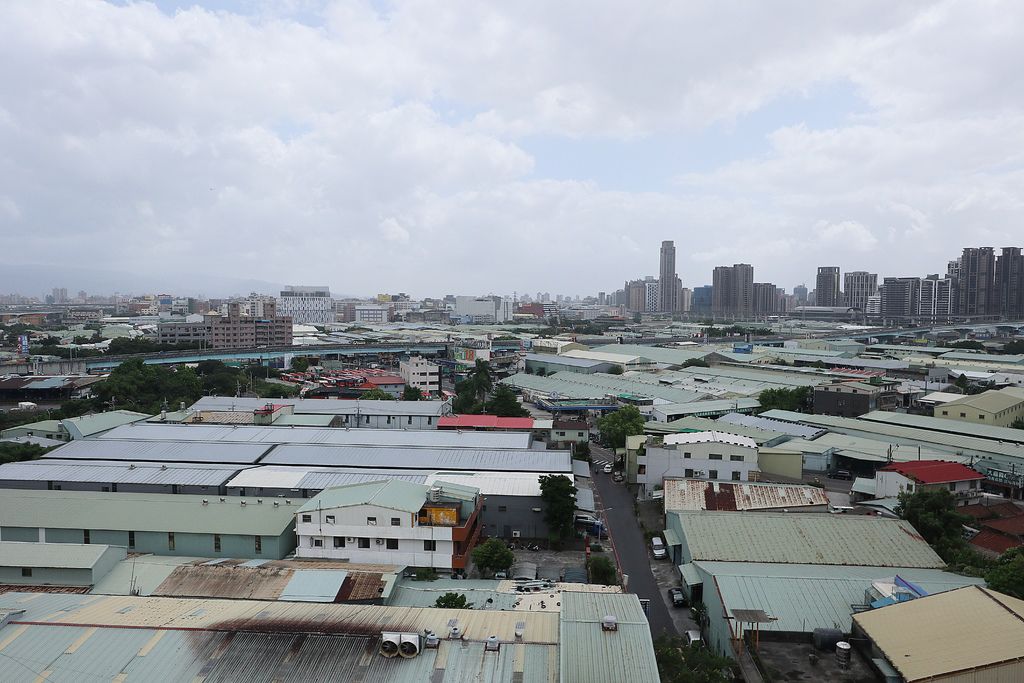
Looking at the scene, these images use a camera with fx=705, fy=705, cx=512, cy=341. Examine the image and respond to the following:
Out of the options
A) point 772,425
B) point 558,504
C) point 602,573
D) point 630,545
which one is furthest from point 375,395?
point 602,573

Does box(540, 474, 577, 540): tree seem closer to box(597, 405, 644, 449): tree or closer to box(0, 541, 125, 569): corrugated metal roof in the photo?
box(597, 405, 644, 449): tree

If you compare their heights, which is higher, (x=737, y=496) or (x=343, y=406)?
(x=343, y=406)

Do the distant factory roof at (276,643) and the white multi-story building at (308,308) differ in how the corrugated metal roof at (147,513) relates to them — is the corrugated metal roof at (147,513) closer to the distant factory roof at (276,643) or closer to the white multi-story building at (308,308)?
the distant factory roof at (276,643)

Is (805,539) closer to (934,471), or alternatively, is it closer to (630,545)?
(630,545)

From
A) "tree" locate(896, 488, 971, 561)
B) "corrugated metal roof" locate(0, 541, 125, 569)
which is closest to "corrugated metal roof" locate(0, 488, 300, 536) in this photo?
"corrugated metal roof" locate(0, 541, 125, 569)

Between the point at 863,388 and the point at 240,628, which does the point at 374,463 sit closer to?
the point at 240,628

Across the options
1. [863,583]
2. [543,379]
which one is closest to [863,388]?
[543,379]

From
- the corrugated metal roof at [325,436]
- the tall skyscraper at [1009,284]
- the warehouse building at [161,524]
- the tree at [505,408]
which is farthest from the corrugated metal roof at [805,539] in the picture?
the tall skyscraper at [1009,284]
